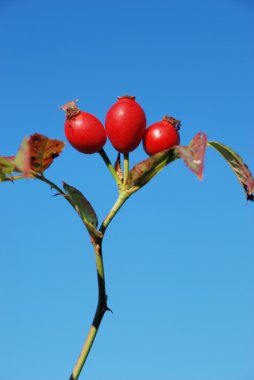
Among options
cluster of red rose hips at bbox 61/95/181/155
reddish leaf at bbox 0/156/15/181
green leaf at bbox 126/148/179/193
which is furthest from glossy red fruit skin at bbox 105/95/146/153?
reddish leaf at bbox 0/156/15/181

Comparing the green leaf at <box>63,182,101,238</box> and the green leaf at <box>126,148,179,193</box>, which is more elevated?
the green leaf at <box>126,148,179,193</box>

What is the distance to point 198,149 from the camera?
73.4 inches

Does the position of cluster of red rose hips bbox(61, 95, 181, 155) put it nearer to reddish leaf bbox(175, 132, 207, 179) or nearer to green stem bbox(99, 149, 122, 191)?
green stem bbox(99, 149, 122, 191)

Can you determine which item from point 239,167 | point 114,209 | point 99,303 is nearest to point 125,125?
point 114,209

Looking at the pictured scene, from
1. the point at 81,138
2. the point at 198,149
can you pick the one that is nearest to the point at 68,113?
the point at 81,138

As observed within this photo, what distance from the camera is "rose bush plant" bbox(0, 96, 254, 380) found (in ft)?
6.60

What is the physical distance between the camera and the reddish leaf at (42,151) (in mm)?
2066

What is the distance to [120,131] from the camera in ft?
7.14

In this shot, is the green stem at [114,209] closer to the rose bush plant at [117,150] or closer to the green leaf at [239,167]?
the rose bush plant at [117,150]

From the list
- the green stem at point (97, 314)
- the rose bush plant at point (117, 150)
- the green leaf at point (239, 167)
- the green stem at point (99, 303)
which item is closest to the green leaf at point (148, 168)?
the rose bush plant at point (117, 150)

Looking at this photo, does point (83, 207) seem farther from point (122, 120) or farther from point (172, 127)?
point (172, 127)

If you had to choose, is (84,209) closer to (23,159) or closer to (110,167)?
(110,167)

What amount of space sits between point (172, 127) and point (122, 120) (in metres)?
0.27

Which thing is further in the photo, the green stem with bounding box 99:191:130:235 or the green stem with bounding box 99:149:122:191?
the green stem with bounding box 99:149:122:191
